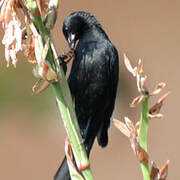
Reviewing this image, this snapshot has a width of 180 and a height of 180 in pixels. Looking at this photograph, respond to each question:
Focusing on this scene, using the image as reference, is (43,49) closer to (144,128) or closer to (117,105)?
(144,128)

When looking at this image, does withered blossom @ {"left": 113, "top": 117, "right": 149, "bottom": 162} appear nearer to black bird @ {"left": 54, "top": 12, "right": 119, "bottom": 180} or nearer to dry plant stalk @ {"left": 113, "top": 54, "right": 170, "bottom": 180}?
dry plant stalk @ {"left": 113, "top": 54, "right": 170, "bottom": 180}

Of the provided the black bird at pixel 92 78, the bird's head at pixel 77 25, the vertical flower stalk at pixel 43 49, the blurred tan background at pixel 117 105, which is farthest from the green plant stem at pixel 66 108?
the blurred tan background at pixel 117 105

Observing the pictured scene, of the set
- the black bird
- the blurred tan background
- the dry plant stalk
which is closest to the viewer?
the dry plant stalk

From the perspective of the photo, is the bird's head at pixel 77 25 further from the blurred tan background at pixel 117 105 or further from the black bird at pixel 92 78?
the blurred tan background at pixel 117 105

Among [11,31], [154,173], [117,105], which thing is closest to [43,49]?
[11,31]

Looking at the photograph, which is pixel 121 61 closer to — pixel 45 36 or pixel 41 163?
pixel 41 163

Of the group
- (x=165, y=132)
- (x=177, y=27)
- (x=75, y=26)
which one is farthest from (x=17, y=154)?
(x=75, y=26)

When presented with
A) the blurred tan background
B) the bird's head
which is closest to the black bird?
the bird's head

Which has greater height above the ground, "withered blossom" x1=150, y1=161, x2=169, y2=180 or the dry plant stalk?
the dry plant stalk
